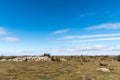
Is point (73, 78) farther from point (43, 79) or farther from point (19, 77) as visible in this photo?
point (19, 77)

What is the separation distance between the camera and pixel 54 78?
65.8 ft

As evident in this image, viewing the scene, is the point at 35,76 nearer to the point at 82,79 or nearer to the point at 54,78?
the point at 54,78

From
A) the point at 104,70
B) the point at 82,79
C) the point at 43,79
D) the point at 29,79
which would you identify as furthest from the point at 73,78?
the point at 104,70

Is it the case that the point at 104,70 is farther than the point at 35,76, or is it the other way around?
the point at 104,70

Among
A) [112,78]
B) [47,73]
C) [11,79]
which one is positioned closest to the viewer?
[11,79]

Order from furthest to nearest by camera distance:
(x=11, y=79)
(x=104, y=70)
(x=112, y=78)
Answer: (x=104, y=70), (x=112, y=78), (x=11, y=79)

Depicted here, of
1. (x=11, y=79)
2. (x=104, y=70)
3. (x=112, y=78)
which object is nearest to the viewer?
(x=11, y=79)

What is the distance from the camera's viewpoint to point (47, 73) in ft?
74.2

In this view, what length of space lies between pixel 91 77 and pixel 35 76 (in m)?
5.94

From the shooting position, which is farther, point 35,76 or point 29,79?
point 35,76

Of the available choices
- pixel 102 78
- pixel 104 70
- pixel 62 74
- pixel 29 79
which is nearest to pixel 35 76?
pixel 29 79

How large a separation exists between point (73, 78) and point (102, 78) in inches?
122

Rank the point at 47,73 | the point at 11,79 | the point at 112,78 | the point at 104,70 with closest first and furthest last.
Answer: the point at 11,79 → the point at 112,78 → the point at 47,73 → the point at 104,70

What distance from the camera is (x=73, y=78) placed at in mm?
20156
